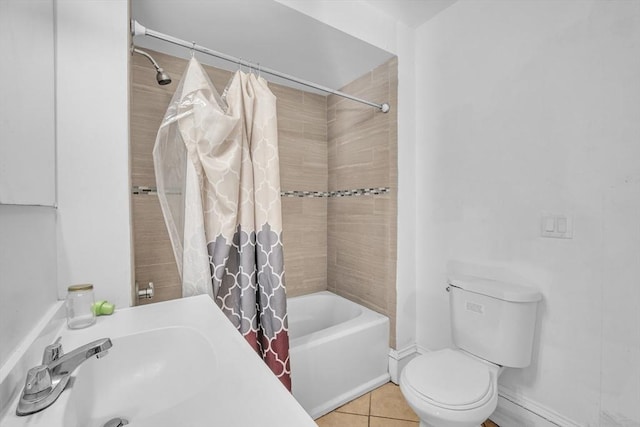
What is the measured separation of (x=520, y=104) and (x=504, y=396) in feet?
4.93

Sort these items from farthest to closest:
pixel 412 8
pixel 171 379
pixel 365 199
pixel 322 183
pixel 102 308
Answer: pixel 322 183 → pixel 365 199 → pixel 412 8 → pixel 102 308 → pixel 171 379

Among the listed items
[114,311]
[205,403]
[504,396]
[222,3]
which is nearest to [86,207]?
[114,311]

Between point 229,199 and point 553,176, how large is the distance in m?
1.49

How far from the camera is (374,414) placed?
1598 mm

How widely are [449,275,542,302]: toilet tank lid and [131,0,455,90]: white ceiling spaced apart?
1464 millimetres

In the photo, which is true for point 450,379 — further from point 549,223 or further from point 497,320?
point 549,223

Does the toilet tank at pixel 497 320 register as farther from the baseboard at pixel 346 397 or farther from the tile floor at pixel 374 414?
the baseboard at pixel 346 397

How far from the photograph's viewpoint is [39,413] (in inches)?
20.1

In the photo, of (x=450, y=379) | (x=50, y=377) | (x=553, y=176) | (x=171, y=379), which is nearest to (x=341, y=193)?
(x=553, y=176)

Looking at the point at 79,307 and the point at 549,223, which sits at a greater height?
the point at 549,223

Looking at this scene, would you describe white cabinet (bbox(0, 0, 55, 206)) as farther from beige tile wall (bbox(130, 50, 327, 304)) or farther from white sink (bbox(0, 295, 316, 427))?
beige tile wall (bbox(130, 50, 327, 304))

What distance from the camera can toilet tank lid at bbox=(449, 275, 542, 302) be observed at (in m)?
1.29

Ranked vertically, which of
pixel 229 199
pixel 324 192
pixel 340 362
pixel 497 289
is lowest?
pixel 340 362

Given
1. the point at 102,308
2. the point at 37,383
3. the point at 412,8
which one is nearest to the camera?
the point at 37,383
